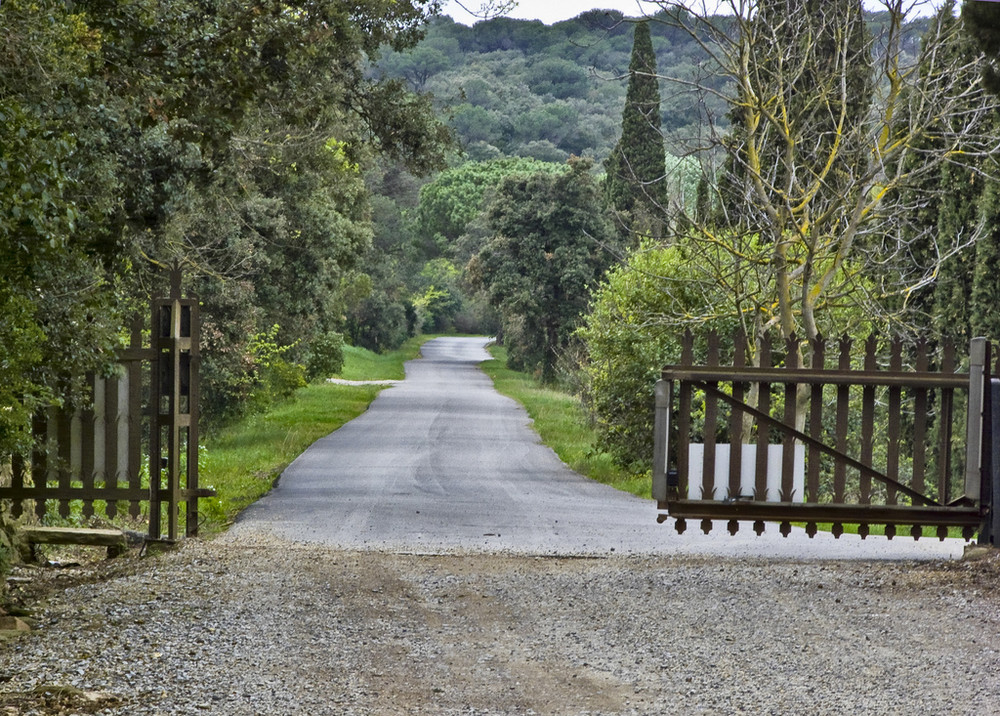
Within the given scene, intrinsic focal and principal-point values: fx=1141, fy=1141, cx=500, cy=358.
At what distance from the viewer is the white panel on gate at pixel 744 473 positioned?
833 cm

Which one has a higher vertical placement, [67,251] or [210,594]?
[67,251]

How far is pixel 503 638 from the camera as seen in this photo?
6.08 meters

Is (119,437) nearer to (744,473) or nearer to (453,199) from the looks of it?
(744,473)

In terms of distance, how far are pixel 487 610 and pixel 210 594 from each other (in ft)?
5.72

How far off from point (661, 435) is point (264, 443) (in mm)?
16492

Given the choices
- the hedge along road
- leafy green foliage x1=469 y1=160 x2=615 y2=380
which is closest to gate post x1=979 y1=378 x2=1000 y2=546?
the hedge along road

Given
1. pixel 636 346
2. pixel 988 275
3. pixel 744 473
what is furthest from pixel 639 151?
pixel 744 473

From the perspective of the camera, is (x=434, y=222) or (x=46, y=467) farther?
(x=434, y=222)

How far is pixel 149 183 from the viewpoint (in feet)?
41.0

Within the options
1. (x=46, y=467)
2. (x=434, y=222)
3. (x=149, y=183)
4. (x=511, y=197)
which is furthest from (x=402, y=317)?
(x=46, y=467)

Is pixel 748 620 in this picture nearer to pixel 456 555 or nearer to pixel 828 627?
pixel 828 627

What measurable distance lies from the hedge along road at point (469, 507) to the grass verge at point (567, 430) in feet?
1.27

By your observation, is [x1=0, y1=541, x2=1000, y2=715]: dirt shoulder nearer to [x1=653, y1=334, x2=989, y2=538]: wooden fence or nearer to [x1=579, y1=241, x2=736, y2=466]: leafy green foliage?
[x1=653, y1=334, x2=989, y2=538]: wooden fence

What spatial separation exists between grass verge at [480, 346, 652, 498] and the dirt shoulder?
9.57 meters
